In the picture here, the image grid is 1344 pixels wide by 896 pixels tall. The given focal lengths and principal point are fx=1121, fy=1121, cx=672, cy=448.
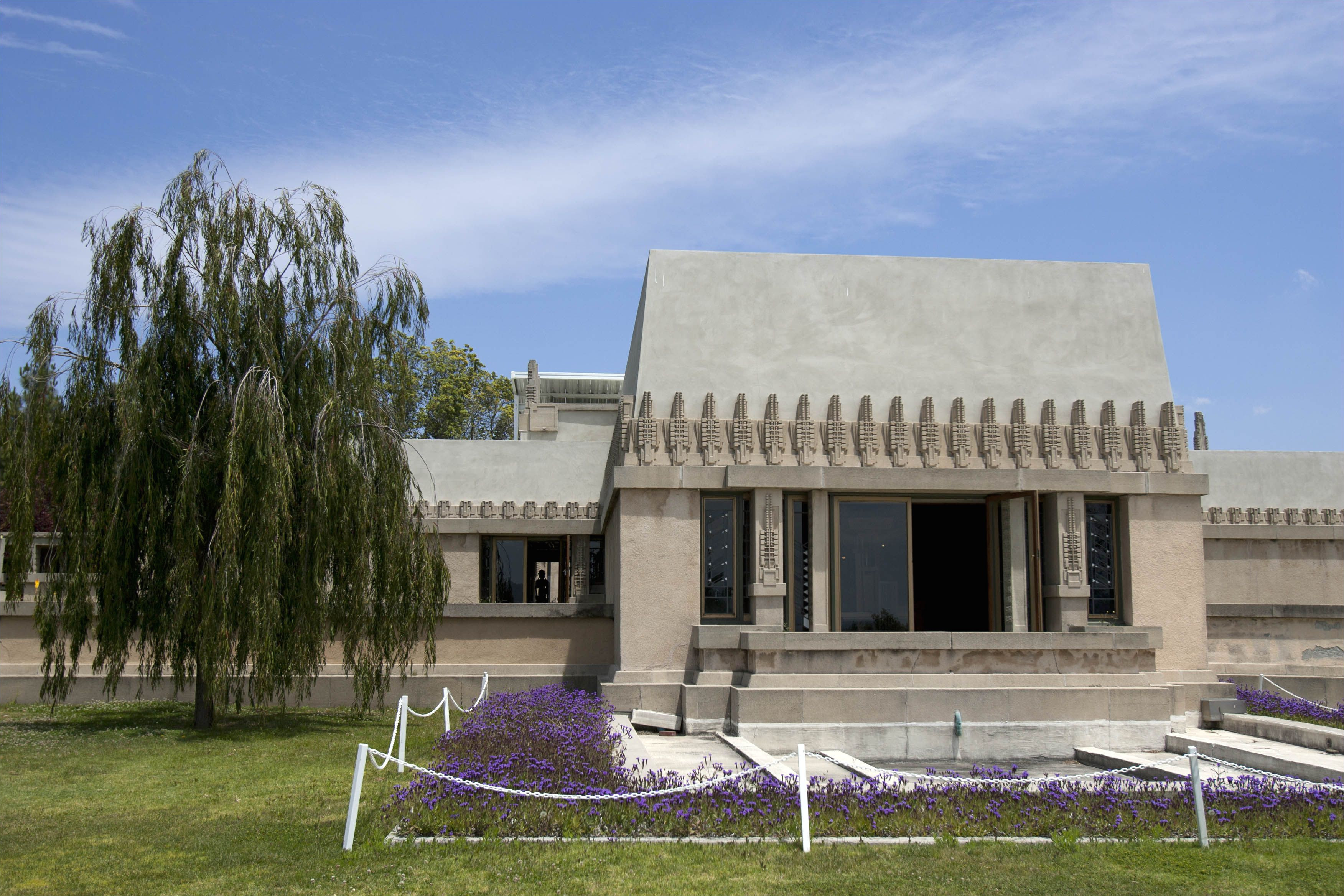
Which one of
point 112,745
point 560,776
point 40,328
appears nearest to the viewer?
point 560,776

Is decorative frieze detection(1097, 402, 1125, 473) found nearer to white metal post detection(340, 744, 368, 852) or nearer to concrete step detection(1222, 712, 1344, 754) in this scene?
concrete step detection(1222, 712, 1344, 754)

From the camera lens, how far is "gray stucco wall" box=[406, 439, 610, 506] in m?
24.6

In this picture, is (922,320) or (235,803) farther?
(922,320)

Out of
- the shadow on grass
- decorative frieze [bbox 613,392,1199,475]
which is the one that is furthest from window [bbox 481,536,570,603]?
decorative frieze [bbox 613,392,1199,475]

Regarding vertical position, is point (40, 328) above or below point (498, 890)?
above

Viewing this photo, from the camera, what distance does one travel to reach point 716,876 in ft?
26.2

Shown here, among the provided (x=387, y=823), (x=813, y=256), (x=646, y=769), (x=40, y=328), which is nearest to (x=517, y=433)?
(x=813, y=256)

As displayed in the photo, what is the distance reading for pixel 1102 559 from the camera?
19.0 m

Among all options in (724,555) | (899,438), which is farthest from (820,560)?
(899,438)

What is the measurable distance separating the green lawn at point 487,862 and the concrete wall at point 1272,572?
1524cm

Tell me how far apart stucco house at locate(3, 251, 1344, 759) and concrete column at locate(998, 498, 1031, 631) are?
46 mm

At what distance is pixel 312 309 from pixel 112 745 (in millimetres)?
6811

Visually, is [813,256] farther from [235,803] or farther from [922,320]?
[235,803]

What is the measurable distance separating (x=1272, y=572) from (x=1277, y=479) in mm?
2105
